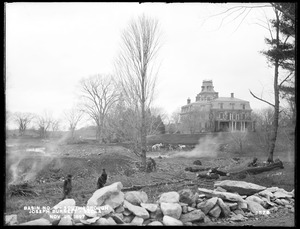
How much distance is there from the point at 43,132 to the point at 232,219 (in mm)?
5360

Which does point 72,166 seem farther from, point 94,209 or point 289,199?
point 289,199

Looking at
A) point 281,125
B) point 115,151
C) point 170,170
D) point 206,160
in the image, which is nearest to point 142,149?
point 115,151

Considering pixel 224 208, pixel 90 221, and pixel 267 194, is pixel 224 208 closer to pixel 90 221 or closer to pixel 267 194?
pixel 267 194

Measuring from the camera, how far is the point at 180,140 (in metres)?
13.8

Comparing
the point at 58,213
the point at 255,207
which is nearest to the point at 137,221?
the point at 58,213

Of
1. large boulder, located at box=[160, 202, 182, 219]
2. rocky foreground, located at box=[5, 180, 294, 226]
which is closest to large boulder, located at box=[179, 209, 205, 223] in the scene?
rocky foreground, located at box=[5, 180, 294, 226]

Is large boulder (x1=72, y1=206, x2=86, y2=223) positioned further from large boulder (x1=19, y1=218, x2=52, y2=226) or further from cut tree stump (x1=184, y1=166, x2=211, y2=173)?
cut tree stump (x1=184, y1=166, x2=211, y2=173)

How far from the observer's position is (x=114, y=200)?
5.01 m

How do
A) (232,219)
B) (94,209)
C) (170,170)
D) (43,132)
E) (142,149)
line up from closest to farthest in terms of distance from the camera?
(94,209) < (232,219) < (43,132) < (142,149) < (170,170)

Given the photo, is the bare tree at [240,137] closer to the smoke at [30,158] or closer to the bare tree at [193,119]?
the bare tree at [193,119]

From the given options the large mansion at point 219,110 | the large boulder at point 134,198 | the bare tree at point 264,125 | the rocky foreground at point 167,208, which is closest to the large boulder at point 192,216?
the rocky foreground at point 167,208

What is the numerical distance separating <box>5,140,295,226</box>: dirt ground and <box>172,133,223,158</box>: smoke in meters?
0.83

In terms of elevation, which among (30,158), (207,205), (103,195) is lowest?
(207,205)

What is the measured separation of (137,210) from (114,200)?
50 cm
